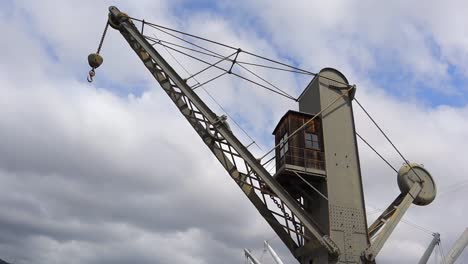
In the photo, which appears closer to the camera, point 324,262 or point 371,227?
point 324,262

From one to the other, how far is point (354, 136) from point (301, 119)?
2465 millimetres

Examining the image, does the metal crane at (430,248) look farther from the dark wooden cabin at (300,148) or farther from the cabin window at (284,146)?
the cabin window at (284,146)

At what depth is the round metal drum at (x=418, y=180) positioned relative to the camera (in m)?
17.8

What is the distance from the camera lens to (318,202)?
660 inches

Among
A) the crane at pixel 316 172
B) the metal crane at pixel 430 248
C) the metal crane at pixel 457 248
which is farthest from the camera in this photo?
the metal crane at pixel 430 248

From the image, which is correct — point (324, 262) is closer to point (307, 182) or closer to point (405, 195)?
point (307, 182)

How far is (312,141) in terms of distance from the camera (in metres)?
17.4

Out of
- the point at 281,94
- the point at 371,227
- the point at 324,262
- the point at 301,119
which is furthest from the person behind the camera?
the point at 281,94

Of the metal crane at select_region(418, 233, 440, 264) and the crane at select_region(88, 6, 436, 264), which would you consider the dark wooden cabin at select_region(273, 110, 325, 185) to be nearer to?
the crane at select_region(88, 6, 436, 264)

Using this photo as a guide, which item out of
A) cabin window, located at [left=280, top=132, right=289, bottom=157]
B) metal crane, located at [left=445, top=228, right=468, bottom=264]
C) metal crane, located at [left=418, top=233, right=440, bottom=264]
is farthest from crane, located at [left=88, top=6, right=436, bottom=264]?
metal crane, located at [left=418, top=233, right=440, bottom=264]

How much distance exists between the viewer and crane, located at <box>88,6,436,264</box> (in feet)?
51.3

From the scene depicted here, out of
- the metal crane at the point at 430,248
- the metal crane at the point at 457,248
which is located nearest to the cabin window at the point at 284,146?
the metal crane at the point at 457,248

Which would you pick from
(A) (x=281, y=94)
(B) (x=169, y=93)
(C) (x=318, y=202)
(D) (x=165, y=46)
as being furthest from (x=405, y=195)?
(D) (x=165, y=46)

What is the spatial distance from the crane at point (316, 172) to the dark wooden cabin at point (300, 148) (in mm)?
42
